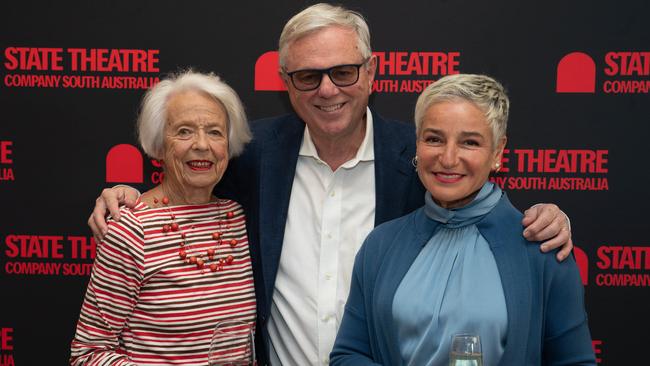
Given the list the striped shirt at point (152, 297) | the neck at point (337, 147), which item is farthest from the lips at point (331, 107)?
the striped shirt at point (152, 297)

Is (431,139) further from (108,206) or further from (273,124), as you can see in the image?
(108,206)

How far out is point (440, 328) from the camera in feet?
5.77

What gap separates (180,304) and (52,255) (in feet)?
4.91

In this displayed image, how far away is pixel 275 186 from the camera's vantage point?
2549mm

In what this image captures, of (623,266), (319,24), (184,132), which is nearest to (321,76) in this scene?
(319,24)

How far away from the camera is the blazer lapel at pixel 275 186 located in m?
2.45

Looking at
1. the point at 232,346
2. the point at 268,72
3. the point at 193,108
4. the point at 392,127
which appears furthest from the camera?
the point at 268,72

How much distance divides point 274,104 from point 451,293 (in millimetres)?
1795

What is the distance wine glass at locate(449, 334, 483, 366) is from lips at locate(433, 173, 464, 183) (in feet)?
2.27

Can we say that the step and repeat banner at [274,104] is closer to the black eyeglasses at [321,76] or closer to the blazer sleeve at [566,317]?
the black eyeglasses at [321,76]

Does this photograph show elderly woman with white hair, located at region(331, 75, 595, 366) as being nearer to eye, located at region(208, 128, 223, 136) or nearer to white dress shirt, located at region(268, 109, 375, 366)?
white dress shirt, located at region(268, 109, 375, 366)

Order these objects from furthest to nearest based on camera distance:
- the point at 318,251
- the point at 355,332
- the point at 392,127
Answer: the point at 392,127 < the point at 318,251 < the point at 355,332

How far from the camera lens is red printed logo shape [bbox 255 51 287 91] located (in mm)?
3275

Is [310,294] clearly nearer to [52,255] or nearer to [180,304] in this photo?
[180,304]
